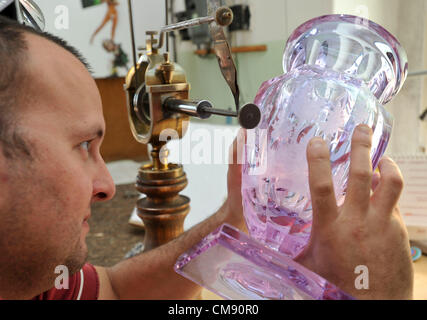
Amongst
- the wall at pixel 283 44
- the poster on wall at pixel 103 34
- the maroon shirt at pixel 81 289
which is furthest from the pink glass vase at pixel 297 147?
the poster on wall at pixel 103 34

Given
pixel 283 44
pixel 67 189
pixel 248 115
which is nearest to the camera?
pixel 248 115

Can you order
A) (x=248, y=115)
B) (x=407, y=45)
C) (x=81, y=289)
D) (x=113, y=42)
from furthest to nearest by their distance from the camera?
(x=113, y=42), (x=407, y=45), (x=81, y=289), (x=248, y=115)

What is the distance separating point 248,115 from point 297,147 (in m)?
0.09

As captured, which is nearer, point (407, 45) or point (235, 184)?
point (235, 184)

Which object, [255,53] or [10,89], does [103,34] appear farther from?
[10,89]

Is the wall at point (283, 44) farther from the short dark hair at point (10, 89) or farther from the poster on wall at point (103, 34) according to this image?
the poster on wall at point (103, 34)

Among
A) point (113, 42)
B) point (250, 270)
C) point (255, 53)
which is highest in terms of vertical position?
point (113, 42)

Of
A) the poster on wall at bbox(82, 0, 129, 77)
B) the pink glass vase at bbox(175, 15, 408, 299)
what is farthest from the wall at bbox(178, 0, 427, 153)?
the poster on wall at bbox(82, 0, 129, 77)

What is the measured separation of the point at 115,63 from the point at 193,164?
1.76 metres

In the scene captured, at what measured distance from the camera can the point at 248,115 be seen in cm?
38

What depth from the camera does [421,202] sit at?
917 millimetres

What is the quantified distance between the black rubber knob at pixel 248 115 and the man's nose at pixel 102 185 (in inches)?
9.3

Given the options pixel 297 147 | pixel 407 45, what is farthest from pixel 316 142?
pixel 407 45

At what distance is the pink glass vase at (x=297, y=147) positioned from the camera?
1.30 ft
